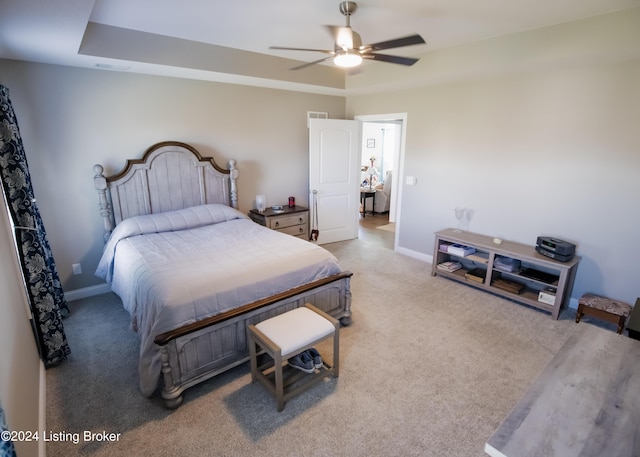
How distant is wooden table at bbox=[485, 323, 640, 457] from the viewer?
1044mm

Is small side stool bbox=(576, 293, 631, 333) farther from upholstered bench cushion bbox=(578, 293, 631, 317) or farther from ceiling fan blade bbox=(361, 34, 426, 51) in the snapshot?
ceiling fan blade bbox=(361, 34, 426, 51)

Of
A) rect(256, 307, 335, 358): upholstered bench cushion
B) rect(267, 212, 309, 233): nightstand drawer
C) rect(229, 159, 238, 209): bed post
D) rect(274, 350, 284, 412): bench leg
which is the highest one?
rect(229, 159, 238, 209): bed post

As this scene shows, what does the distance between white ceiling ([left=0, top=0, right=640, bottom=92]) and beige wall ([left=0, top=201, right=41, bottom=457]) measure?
1.28 m

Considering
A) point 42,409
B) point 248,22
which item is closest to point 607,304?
point 248,22

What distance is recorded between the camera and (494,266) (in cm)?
360

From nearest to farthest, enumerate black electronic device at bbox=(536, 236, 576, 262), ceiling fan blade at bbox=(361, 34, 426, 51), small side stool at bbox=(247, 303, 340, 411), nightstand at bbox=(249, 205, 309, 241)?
small side stool at bbox=(247, 303, 340, 411)
ceiling fan blade at bbox=(361, 34, 426, 51)
black electronic device at bbox=(536, 236, 576, 262)
nightstand at bbox=(249, 205, 309, 241)

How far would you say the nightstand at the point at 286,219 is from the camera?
14.5ft

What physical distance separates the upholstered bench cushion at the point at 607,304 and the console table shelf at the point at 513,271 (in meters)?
0.18

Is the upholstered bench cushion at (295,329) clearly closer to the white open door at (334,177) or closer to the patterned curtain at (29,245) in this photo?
the patterned curtain at (29,245)

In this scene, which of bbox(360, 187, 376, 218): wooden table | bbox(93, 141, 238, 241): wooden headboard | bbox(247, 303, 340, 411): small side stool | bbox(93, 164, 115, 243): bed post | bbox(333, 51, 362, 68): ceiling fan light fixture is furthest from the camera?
bbox(360, 187, 376, 218): wooden table

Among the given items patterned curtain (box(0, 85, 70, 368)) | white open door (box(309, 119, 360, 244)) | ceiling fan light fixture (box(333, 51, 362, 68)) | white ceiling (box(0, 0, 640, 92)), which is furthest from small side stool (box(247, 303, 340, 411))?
white open door (box(309, 119, 360, 244))

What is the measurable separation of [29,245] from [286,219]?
2.76 m

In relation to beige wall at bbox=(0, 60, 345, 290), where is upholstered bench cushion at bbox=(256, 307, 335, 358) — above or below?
below

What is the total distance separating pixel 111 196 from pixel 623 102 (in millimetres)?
4958
